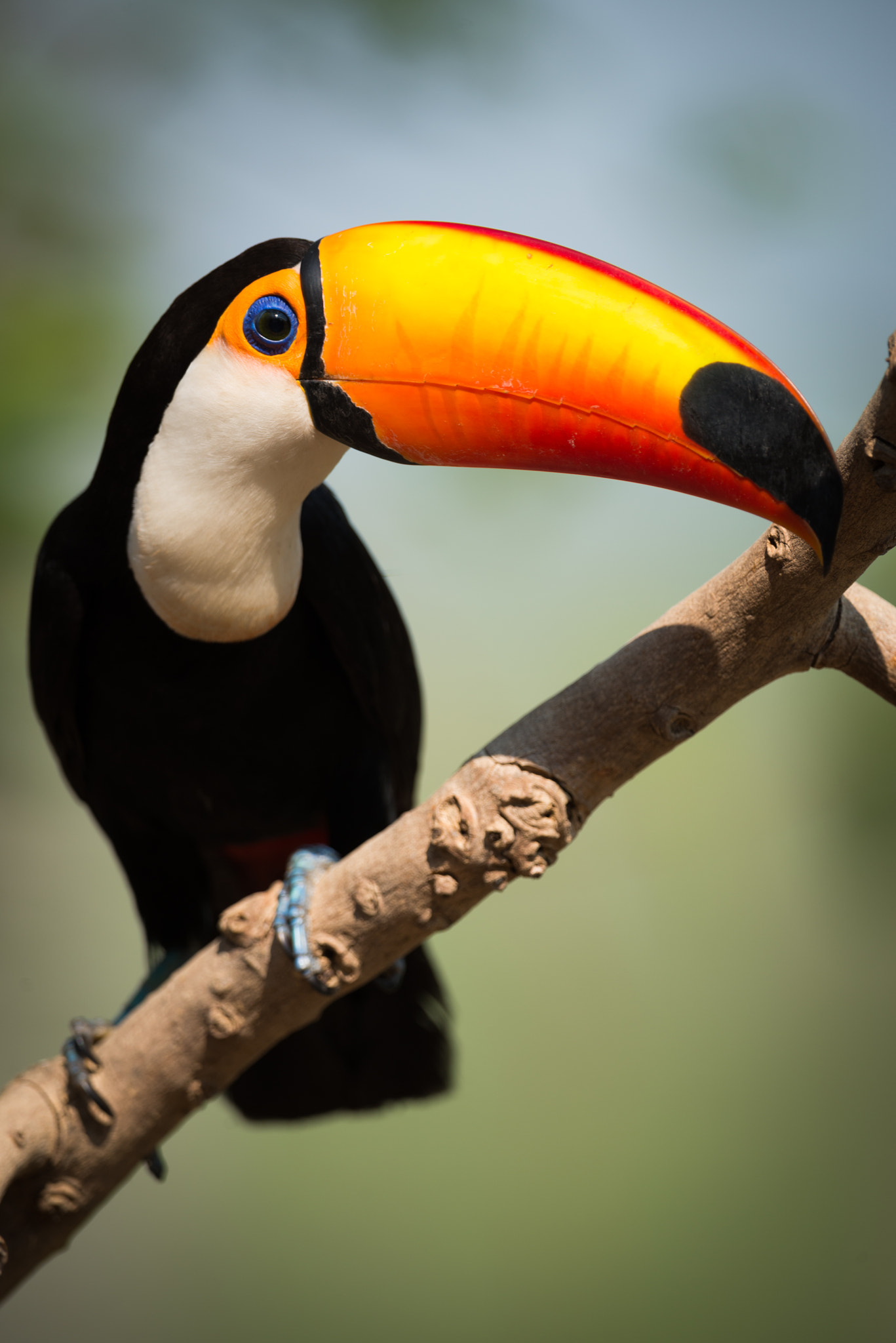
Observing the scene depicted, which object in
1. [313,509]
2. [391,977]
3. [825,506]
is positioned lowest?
[391,977]

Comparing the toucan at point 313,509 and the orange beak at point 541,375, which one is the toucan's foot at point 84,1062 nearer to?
the toucan at point 313,509

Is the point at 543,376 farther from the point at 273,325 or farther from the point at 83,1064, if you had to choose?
the point at 83,1064

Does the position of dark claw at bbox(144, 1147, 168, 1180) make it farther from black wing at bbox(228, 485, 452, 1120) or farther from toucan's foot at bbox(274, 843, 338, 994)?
toucan's foot at bbox(274, 843, 338, 994)

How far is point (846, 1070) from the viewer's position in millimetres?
3018

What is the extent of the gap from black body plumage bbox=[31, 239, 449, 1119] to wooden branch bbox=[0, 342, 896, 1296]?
373 millimetres

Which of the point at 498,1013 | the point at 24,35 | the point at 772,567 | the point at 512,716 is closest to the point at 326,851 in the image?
the point at 772,567

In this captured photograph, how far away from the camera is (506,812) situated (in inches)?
46.7

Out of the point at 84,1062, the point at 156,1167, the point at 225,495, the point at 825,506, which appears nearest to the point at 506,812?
the point at 825,506

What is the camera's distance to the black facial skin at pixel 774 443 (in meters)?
0.96

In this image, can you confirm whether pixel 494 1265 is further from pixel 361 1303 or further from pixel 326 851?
pixel 326 851

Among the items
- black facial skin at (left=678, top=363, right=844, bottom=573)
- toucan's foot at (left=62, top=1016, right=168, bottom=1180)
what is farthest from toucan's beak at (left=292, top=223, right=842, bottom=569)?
toucan's foot at (left=62, top=1016, right=168, bottom=1180)

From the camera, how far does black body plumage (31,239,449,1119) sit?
1.58 metres

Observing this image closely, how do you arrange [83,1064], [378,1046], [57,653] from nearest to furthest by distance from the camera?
1. [83,1064]
2. [57,653]
3. [378,1046]

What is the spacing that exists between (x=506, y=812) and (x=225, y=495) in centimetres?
63
